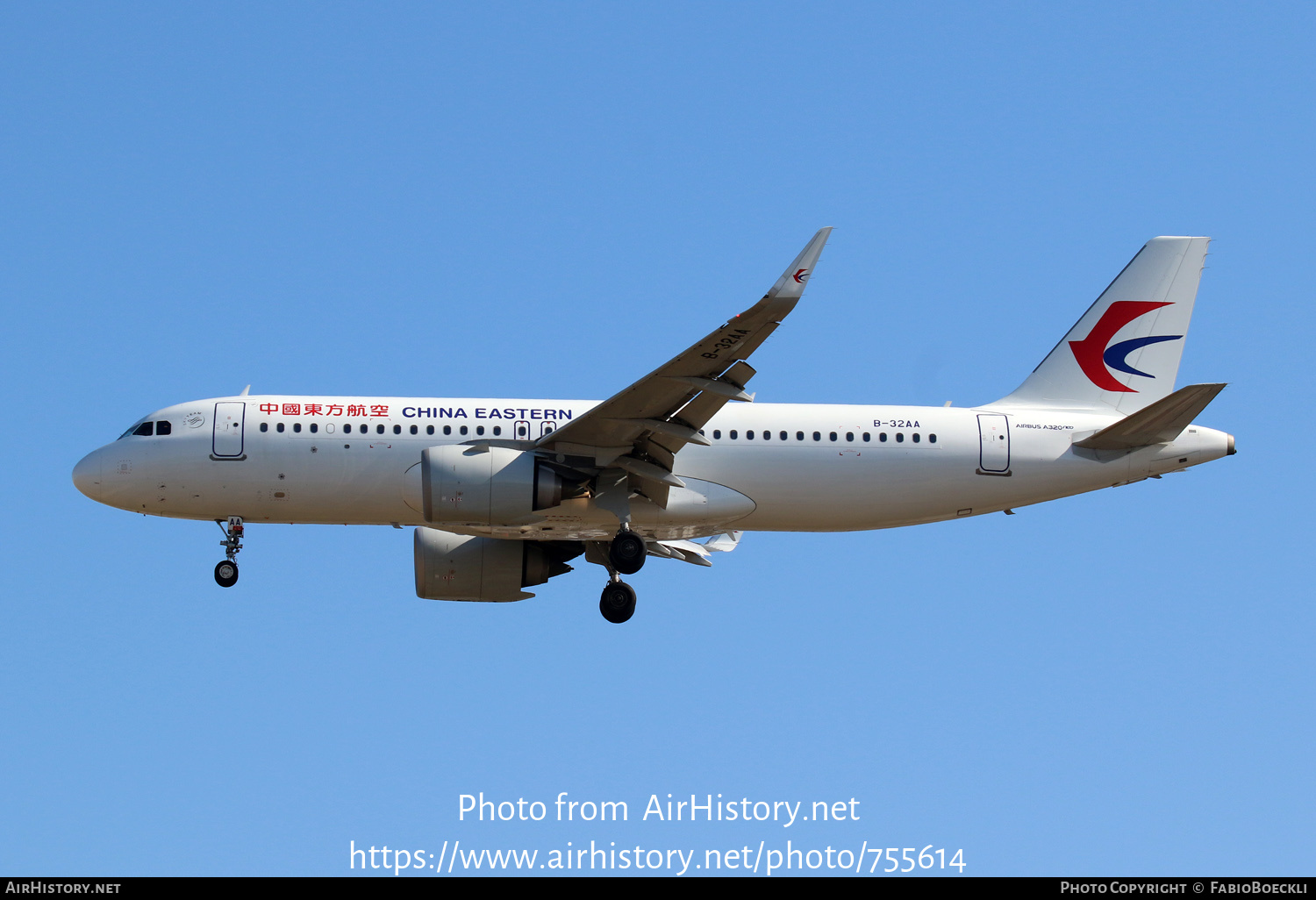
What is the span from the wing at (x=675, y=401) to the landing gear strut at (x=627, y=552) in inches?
33.7

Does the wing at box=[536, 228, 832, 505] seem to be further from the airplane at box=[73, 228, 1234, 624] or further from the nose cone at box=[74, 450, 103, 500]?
the nose cone at box=[74, 450, 103, 500]

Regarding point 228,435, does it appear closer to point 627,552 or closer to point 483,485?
point 483,485

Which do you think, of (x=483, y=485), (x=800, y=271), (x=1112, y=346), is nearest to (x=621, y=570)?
(x=483, y=485)

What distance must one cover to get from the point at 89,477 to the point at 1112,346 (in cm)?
2120

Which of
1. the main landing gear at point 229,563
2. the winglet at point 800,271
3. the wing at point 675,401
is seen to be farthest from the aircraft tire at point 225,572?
the winglet at point 800,271

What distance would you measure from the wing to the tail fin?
8.07 meters

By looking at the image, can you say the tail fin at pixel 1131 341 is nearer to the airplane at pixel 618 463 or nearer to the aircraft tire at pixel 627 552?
the airplane at pixel 618 463

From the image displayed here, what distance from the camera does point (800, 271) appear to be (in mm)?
22750

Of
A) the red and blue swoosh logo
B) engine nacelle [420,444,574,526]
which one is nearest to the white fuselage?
engine nacelle [420,444,574,526]

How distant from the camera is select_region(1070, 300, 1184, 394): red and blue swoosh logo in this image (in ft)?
101

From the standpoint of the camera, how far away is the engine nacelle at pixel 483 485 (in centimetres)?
2594
